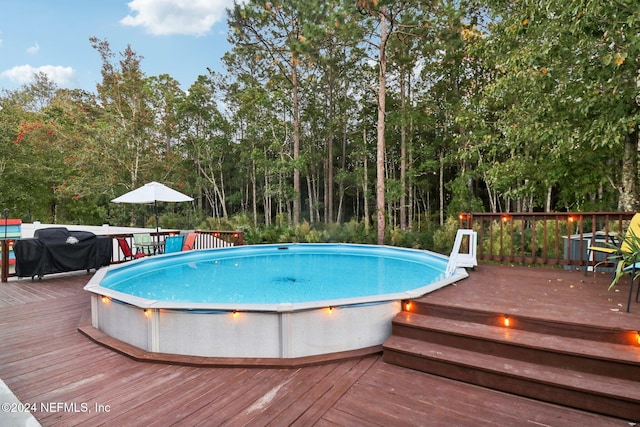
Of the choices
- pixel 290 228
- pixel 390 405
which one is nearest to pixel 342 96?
pixel 290 228

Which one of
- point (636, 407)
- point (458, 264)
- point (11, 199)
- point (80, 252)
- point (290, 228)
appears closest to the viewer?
point (636, 407)

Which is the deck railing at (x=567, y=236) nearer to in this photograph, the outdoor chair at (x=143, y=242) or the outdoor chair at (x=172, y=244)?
the outdoor chair at (x=172, y=244)

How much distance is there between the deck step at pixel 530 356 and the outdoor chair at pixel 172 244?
659 cm

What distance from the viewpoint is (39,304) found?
457 cm

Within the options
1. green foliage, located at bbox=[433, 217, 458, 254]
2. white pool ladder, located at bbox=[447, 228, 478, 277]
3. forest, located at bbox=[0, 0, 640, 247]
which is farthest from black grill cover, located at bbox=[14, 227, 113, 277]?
green foliage, located at bbox=[433, 217, 458, 254]

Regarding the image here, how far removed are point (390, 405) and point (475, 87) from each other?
43.2 feet

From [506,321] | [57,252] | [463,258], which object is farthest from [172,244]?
[506,321]

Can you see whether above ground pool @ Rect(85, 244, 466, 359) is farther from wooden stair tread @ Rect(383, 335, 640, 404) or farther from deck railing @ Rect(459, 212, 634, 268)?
deck railing @ Rect(459, 212, 634, 268)

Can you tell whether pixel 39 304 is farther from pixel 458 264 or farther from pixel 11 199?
pixel 11 199

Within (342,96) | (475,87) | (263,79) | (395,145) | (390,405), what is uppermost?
(263,79)

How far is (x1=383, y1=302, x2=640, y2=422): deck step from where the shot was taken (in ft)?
7.15

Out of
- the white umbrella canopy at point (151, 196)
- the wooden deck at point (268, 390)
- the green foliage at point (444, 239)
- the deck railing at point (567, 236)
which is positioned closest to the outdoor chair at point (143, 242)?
the white umbrella canopy at point (151, 196)

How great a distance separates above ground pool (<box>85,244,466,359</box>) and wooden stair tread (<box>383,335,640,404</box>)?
412 millimetres

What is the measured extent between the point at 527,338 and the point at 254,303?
9.25 feet
